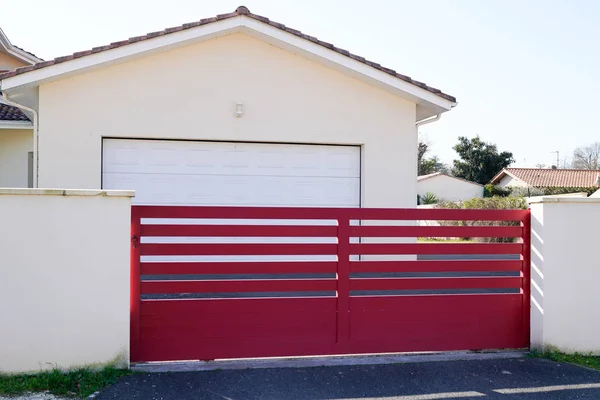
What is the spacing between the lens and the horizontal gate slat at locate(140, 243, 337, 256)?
4.92 metres

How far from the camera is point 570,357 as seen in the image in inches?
211

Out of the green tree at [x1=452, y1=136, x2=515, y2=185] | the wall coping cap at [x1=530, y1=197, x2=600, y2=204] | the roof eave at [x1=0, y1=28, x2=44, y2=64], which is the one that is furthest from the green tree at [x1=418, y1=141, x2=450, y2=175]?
the wall coping cap at [x1=530, y1=197, x2=600, y2=204]

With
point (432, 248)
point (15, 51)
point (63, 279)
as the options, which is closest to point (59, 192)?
point (63, 279)

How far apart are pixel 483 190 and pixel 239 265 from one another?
4085cm

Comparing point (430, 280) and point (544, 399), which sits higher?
point (430, 280)

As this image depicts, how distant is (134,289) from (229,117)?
485 centimetres

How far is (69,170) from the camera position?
28.7ft

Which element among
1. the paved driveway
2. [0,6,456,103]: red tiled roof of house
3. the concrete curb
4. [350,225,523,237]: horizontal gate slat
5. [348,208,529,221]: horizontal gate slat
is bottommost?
the paved driveway

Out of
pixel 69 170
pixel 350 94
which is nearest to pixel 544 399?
pixel 350 94

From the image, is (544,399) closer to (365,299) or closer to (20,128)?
(365,299)

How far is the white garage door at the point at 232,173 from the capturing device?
883 cm

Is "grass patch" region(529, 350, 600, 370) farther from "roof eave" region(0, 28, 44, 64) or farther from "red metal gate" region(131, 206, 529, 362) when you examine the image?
"roof eave" region(0, 28, 44, 64)

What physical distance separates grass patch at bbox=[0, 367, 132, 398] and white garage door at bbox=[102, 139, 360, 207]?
174 inches

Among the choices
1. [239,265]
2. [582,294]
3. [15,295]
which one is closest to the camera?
[15,295]
